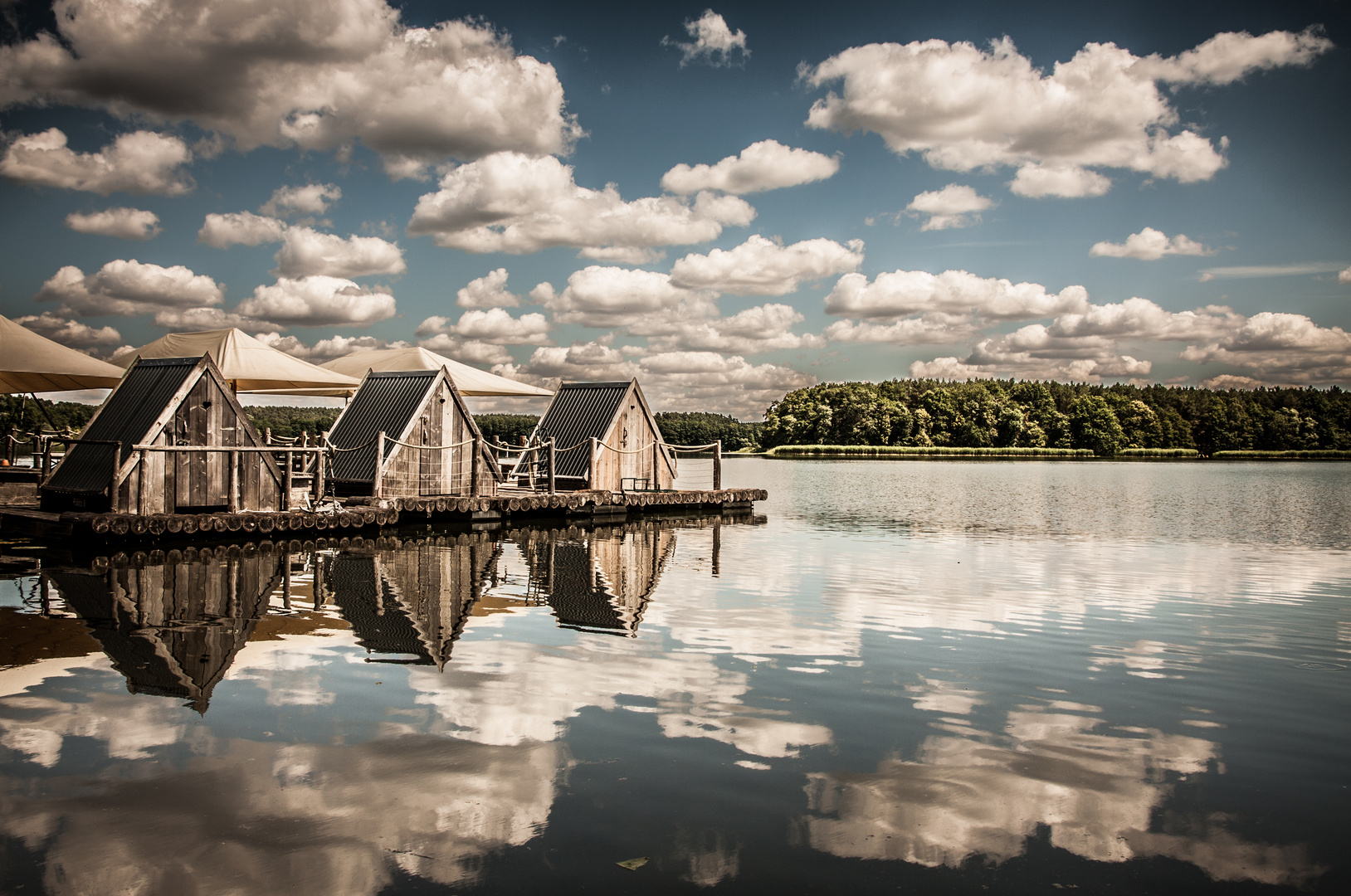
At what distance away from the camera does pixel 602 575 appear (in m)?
17.5

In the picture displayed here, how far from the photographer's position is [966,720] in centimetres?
827

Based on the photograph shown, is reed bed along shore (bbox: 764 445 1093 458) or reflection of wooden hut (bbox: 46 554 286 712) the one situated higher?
reed bed along shore (bbox: 764 445 1093 458)

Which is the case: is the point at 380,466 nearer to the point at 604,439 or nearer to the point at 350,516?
the point at 350,516

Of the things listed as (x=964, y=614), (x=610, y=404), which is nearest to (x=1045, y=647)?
(x=964, y=614)

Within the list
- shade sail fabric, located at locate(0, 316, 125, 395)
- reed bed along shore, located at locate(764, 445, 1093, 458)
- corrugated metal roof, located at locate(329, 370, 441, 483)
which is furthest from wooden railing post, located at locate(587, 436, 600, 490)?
reed bed along shore, located at locate(764, 445, 1093, 458)

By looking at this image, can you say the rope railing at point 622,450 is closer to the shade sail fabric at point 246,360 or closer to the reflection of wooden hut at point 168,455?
the shade sail fabric at point 246,360

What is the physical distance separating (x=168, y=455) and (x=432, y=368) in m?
10.8

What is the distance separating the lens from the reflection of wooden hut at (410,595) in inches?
435

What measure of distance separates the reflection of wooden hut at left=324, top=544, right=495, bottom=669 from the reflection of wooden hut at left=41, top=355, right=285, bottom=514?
4.17 m

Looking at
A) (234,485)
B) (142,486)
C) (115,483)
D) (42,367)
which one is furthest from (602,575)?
(42,367)

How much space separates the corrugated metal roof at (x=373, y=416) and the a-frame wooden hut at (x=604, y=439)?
5.86 m

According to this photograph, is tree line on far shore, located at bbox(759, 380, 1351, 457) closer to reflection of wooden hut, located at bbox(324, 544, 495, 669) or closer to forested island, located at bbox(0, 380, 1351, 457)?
forested island, located at bbox(0, 380, 1351, 457)

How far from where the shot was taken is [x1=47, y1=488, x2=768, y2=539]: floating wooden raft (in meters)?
19.3

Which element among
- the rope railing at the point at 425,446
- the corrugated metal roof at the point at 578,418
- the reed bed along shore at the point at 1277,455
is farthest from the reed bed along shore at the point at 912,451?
the rope railing at the point at 425,446
